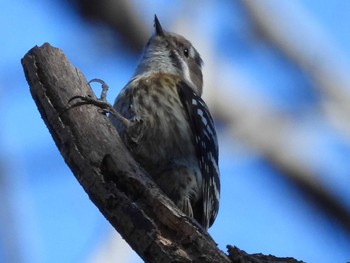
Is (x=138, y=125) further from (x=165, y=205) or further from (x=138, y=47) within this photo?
(x=165, y=205)

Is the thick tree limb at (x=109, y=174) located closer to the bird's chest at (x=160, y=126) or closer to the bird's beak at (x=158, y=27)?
the bird's chest at (x=160, y=126)

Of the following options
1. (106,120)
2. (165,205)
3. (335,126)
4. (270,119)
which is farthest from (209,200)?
(165,205)

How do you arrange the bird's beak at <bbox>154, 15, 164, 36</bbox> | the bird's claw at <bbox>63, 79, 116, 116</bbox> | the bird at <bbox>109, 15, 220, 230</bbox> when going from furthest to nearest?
the bird's beak at <bbox>154, 15, 164, 36</bbox> < the bird at <bbox>109, 15, 220, 230</bbox> < the bird's claw at <bbox>63, 79, 116, 116</bbox>

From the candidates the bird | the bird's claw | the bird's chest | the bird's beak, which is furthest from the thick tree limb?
the bird's beak

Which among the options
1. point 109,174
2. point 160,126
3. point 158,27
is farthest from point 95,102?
point 158,27

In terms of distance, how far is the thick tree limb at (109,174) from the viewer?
7.15ft

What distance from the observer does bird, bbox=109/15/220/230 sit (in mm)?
3434

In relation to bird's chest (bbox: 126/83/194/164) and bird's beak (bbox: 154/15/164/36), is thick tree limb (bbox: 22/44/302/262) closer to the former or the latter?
bird's chest (bbox: 126/83/194/164)

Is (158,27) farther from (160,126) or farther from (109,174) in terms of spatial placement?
(109,174)

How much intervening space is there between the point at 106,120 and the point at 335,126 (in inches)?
39.6

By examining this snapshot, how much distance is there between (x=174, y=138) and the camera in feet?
11.6

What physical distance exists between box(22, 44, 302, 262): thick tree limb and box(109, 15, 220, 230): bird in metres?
0.65

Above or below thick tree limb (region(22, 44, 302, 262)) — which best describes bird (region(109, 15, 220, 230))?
above

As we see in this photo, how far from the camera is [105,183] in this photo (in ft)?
7.81
